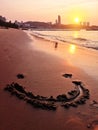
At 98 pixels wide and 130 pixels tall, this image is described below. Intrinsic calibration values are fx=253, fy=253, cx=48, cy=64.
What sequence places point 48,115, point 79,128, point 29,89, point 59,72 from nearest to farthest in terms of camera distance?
point 79,128 < point 48,115 < point 29,89 < point 59,72

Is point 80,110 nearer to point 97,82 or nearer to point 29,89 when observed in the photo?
point 29,89

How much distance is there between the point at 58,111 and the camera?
515 centimetres

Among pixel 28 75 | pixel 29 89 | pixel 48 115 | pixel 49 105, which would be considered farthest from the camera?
pixel 28 75

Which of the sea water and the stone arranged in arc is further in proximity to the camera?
the sea water

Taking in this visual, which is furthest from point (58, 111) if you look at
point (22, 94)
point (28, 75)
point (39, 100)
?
point (28, 75)

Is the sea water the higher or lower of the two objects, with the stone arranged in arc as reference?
lower

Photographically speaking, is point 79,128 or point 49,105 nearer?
point 79,128

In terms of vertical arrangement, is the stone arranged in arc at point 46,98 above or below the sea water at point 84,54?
above

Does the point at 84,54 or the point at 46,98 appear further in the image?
the point at 84,54

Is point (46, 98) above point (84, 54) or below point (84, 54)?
above

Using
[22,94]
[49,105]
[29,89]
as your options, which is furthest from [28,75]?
[49,105]

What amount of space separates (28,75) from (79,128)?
335cm

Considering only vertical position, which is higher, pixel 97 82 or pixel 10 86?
pixel 10 86

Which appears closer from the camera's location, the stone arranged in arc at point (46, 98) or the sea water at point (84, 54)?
the stone arranged in arc at point (46, 98)
